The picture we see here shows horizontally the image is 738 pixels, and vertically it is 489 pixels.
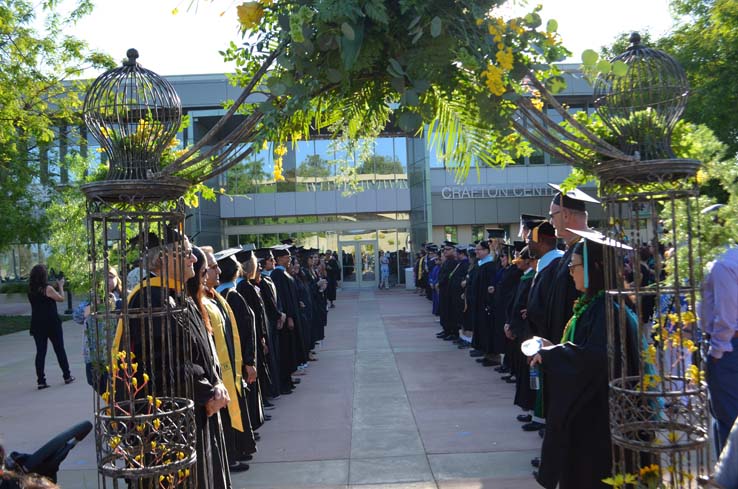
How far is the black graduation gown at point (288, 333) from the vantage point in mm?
10086

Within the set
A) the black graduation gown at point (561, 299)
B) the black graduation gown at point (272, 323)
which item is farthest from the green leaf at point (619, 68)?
the black graduation gown at point (272, 323)

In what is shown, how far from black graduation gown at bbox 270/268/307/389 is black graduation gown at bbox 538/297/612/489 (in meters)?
6.10

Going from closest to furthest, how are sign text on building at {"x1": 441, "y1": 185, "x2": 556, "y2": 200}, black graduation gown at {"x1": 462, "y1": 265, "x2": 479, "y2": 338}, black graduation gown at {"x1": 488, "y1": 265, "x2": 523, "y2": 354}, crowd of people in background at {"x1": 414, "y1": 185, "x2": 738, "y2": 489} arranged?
crowd of people in background at {"x1": 414, "y1": 185, "x2": 738, "y2": 489}, black graduation gown at {"x1": 488, "y1": 265, "x2": 523, "y2": 354}, black graduation gown at {"x1": 462, "y1": 265, "x2": 479, "y2": 338}, sign text on building at {"x1": 441, "y1": 185, "x2": 556, "y2": 200}

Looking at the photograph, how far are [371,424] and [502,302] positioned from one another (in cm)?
338

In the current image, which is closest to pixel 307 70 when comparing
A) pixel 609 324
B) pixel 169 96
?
pixel 169 96

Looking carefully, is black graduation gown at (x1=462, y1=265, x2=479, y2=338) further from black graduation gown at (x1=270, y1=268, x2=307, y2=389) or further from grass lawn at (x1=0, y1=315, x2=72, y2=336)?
grass lawn at (x1=0, y1=315, x2=72, y2=336)

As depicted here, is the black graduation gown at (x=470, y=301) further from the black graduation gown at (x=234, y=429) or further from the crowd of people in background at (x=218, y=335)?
the black graduation gown at (x=234, y=429)

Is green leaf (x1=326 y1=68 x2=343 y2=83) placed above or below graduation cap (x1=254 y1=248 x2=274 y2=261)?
above

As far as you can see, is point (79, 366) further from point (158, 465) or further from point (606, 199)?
point (606, 199)

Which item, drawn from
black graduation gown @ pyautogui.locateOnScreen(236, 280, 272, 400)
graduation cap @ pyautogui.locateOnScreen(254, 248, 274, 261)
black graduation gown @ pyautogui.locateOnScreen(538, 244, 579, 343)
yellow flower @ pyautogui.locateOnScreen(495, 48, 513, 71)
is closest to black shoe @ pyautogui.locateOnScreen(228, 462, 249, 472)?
black graduation gown @ pyautogui.locateOnScreen(236, 280, 272, 400)

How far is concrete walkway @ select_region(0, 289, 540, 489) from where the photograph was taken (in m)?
5.98

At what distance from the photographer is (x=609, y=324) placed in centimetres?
371

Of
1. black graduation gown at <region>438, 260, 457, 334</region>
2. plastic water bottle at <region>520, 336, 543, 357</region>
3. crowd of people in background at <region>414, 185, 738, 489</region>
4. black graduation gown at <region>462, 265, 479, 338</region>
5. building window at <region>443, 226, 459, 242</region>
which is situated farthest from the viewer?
building window at <region>443, 226, 459, 242</region>

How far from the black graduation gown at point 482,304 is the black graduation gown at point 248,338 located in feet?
17.1
